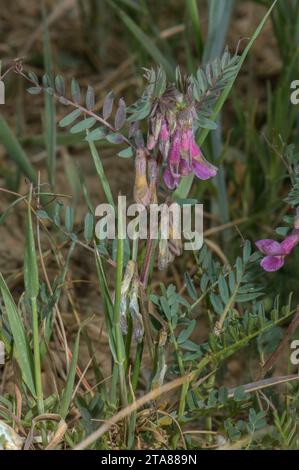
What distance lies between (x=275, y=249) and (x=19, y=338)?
0.37 meters

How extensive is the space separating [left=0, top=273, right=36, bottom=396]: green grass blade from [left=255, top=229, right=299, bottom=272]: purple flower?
0.34 m

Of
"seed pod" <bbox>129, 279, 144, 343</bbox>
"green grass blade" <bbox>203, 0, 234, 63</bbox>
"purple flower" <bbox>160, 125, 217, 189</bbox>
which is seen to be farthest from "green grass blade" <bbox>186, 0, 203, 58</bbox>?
"seed pod" <bbox>129, 279, 144, 343</bbox>

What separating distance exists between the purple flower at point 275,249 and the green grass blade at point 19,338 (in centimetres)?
34

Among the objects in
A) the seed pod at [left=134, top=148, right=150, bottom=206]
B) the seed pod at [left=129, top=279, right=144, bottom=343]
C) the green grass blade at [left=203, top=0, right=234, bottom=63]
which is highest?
the green grass blade at [left=203, top=0, right=234, bottom=63]

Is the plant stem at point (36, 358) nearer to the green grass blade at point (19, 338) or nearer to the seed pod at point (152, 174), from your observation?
the green grass blade at point (19, 338)

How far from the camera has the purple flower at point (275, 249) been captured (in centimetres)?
126

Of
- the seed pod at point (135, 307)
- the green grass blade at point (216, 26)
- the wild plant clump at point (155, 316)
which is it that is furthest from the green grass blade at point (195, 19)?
the seed pod at point (135, 307)

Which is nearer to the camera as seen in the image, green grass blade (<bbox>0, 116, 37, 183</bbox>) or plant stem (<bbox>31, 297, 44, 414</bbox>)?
plant stem (<bbox>31, 297, 44, 414</bbox>)

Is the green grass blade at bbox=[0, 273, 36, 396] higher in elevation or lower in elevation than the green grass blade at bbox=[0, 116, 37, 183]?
lower

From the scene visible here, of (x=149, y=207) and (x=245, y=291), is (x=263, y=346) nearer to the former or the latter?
(x=245, y=291)

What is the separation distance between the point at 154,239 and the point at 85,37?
142 centimetres

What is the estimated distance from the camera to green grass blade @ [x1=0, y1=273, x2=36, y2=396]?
4.17 feet

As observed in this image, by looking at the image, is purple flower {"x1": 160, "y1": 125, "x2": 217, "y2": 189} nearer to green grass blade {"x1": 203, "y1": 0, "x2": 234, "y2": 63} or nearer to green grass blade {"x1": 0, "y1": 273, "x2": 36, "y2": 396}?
green grass blade {"x1": 0, "y1": 273, "x2": 36, "y2": 396}
